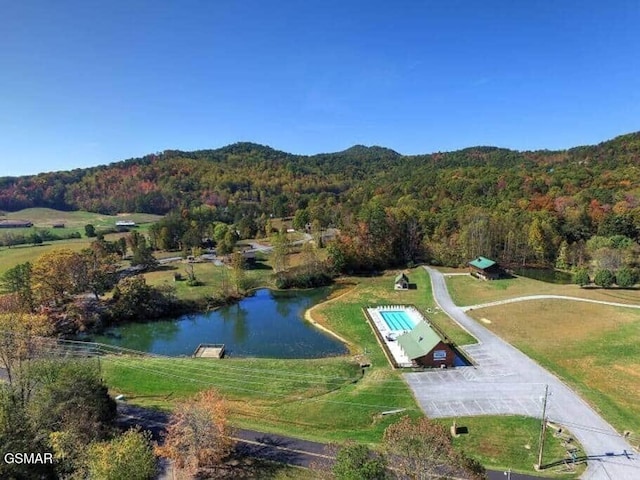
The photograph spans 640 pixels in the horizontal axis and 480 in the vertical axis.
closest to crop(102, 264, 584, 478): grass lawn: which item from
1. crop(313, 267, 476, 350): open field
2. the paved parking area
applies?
crop(313, 267, 476, 350): open field

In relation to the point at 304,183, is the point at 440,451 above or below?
below

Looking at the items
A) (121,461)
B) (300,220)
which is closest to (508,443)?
(121,461)

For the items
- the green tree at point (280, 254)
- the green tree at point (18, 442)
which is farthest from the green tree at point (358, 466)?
the green tree at point (280, 254)

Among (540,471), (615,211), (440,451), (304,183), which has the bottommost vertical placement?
(540,471)

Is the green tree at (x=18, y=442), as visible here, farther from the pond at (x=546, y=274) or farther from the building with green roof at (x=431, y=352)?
the pond at (x=546, y=274)

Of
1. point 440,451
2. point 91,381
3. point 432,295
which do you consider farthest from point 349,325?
point 440,451

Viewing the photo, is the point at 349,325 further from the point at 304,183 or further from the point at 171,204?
the point at 304,183

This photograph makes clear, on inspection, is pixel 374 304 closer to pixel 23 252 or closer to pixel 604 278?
pixel 604 278
